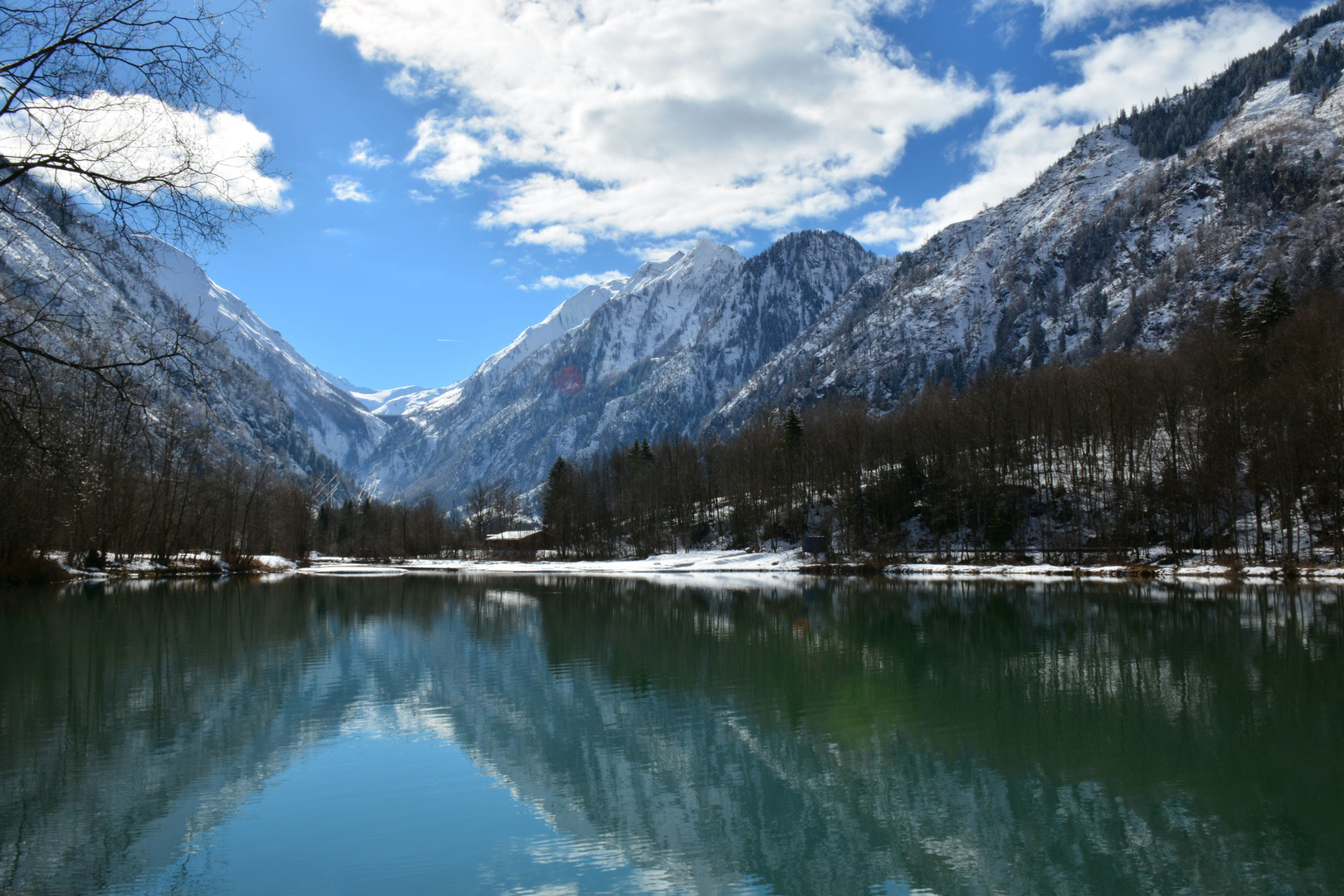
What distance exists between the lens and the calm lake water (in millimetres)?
8633

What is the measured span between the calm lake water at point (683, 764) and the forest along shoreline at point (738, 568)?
83.0ft

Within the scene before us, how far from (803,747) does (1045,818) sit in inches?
170

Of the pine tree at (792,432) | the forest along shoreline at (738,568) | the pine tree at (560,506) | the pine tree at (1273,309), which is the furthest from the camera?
the pine tree at (560,506)

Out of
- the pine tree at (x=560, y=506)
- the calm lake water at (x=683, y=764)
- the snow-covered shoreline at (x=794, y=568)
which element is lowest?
the snow-covered shoreline at (x=794, y=568)

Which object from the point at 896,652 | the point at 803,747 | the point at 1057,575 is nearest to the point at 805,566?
the point at 1057,575

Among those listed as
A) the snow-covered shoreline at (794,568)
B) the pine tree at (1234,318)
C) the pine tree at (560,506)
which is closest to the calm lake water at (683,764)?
the snow-covered shoreline at (794,568)

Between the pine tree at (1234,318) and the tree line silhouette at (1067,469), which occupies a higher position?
the pine tree at (1234,318)

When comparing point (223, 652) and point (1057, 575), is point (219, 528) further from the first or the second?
point (1057, 575)

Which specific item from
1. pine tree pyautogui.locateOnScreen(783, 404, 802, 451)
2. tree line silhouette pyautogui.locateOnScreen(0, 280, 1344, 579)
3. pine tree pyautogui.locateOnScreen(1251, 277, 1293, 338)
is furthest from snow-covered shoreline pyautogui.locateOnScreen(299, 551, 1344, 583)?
pine tree pyautogui.locateOnScreen(1251, 277, 1293, 338)

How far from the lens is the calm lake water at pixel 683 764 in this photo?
863 cm

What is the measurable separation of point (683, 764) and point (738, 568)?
6574 centimetres

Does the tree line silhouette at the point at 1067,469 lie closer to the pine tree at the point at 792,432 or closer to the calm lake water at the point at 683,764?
the pine tree at the point at 792,432

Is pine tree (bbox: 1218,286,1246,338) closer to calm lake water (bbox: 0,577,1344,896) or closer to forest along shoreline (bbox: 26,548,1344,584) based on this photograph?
forest along shoreline (bbox: 26,548,1344,584)

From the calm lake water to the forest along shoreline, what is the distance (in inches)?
996
